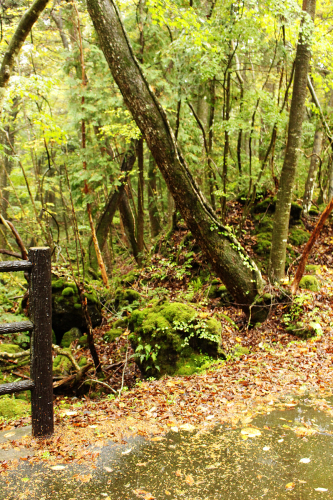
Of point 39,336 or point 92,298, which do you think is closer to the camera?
point 39,336

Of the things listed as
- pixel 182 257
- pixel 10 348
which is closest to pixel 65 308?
pixel 10 348

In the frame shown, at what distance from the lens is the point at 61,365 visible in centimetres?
582

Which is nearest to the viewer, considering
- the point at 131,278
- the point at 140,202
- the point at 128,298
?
the point at 128,298

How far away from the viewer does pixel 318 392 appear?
4.02 m

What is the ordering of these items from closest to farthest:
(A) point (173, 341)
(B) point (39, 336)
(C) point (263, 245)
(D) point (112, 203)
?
(B) point (39, 336) < (A) point (173, 341) < (C) point (263, 245) < (D) point (112, 203)

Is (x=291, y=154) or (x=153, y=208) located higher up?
(x=291, y=154)

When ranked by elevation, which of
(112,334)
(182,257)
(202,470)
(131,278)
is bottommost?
(112,334)

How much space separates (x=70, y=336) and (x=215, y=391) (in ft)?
14.4

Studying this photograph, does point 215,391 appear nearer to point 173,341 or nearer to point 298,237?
point 173,341

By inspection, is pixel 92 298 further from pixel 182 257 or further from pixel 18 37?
pixel 18 37

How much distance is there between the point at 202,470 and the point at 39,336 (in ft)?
5.63

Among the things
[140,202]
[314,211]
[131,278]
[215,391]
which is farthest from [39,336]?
[314,211]

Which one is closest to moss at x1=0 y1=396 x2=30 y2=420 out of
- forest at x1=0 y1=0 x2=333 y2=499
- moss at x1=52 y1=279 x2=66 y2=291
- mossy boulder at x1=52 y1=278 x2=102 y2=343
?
forest at x1=0 y1=0 x2=333 y2=499

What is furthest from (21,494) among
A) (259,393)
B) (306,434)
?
(259,393)
